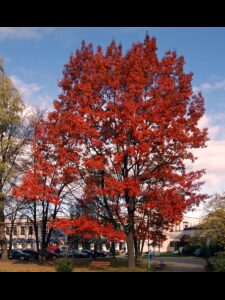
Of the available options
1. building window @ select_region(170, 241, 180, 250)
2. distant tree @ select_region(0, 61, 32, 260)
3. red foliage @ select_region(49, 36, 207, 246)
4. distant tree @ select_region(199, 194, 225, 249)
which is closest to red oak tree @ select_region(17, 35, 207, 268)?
red foliage @ select_region(49, 36, 207, 246)

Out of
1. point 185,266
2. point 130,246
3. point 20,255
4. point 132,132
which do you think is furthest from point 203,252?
point 132,132

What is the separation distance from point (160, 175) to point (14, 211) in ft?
57.4

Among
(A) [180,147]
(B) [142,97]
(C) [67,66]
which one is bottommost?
(A) [180,147]

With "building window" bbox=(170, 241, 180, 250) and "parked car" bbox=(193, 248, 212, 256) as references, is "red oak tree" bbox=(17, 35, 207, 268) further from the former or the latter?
"building window" bbox=(170, 241, 180, 250)

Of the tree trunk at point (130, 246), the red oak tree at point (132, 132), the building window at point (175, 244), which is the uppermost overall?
the red oak tree at point (132, 132)

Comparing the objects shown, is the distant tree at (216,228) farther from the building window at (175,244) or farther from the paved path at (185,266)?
the building window at (175,244)

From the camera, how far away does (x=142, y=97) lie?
23.1 m

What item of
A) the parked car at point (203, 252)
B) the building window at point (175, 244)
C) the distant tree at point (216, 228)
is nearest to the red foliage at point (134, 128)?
the distant tree at point (216, 228)

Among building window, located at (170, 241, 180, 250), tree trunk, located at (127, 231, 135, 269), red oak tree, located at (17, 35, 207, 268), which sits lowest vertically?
building window, located at (170, 241, 180, 250)

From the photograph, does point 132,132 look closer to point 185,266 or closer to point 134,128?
point 134,128

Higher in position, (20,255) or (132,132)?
(132,132)
